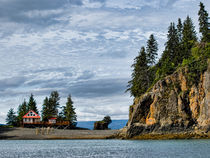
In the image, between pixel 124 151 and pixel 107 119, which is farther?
pixel 107 119

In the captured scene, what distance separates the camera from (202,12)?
262 feet

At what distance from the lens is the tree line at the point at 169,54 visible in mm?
77250

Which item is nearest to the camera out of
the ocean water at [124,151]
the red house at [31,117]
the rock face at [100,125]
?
the ocean water at [124,151]

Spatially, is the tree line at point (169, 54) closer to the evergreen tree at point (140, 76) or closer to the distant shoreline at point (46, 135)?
the evergreen tree at point (140, 76)

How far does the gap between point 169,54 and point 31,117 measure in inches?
2153

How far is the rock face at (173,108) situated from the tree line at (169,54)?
5.71 m

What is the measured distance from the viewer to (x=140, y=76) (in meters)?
84.9

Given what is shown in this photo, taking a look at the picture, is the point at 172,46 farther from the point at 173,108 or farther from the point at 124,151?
the point at 124,151

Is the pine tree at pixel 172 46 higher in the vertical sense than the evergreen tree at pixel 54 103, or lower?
higher

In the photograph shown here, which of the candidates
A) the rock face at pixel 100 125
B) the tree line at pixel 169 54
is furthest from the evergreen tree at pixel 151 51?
the rock face at pixel 100 125

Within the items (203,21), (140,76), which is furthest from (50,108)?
(203,21)

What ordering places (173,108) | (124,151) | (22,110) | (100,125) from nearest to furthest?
(124,151) < (173,108) < (100,125) < (22,110)

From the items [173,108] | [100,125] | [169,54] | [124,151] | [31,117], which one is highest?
[169,54]

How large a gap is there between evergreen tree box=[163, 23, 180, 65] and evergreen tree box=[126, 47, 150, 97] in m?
7.47
